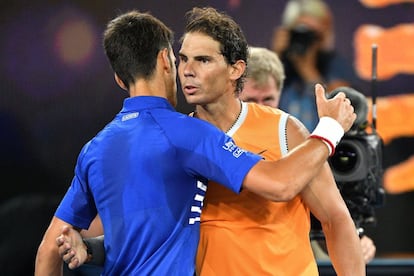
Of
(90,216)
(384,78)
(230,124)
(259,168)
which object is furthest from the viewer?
(384,78)

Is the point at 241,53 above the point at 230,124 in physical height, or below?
above

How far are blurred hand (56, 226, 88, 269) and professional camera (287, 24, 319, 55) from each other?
8.88ft

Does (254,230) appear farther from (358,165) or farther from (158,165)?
(358,165)

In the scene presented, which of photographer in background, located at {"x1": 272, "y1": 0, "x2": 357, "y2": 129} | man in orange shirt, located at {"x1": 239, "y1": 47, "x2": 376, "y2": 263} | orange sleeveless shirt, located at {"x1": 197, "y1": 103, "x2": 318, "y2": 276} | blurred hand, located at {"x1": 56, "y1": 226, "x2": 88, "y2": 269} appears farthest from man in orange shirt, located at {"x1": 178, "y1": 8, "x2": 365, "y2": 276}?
photographer in background, located at {"x1": 272, "y1": 0, "x2": 357, "y2": 129}

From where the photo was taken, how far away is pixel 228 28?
2176 millimetres

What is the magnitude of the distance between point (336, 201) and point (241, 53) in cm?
Answer: 48

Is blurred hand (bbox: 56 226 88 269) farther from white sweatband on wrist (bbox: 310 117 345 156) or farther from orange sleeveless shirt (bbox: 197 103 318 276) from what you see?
white sweatband on wrist (bbox: 310 117 345 156)

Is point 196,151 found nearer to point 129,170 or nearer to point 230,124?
point 129,170

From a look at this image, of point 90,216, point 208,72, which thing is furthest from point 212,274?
point 208,72

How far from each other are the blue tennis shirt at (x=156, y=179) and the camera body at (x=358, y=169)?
1.08 meters

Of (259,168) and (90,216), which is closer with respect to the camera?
(259,168)

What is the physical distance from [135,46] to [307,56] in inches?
103

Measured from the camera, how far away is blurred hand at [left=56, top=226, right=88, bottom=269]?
1892 mm

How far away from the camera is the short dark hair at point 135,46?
6.53 feet
